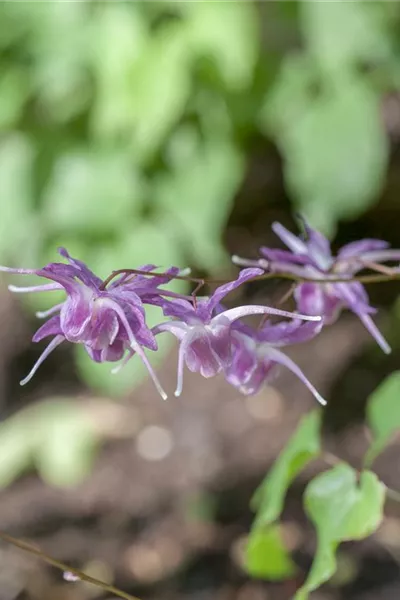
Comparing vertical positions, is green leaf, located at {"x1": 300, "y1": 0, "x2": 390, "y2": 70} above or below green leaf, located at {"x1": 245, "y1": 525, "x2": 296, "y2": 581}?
above

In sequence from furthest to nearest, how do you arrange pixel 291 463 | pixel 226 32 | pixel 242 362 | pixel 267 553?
pixel 226 32, pixel 267 553, pixel 291 463, pixel 242 362

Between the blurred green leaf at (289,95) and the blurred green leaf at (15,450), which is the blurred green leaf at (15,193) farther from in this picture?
the blurred green leaf at (289,95)

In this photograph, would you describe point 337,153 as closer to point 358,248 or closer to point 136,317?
point 358,248

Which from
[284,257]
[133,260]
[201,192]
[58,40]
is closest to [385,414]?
[284,257]

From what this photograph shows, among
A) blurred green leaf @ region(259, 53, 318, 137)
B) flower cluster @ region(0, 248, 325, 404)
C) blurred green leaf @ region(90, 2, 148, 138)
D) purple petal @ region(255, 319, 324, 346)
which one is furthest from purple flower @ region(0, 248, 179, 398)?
blurred green leaf @ region(259, 53, 318, 137)

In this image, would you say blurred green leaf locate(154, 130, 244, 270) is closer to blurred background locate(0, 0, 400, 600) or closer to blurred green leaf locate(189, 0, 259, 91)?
blurred background locate(0, 0, 400, 600)

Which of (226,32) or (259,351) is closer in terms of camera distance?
(259,351)

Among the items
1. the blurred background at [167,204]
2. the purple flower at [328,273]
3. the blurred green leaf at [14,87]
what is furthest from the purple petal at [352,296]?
the blurred green leaf at [14,87]
